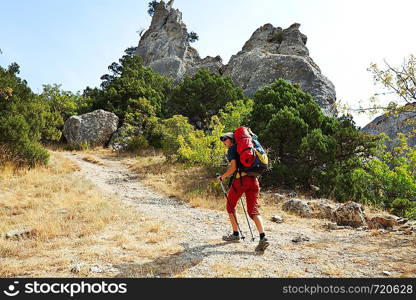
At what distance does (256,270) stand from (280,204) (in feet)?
19.3

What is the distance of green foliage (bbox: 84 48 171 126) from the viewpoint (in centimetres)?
2272

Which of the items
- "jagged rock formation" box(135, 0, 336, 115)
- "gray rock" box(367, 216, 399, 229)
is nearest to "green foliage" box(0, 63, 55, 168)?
"gray rock" box(367, 216, 399, 229)

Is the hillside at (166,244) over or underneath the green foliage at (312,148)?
underneath

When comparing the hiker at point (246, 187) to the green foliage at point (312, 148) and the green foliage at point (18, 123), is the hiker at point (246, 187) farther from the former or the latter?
the green foliage at point (18, 123)

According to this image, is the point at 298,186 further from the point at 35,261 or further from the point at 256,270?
the point at 35,261

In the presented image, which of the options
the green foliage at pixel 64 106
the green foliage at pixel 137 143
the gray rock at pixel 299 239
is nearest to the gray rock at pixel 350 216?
the gray rock at pixel 299 239

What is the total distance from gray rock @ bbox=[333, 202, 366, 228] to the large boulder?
56.2ft

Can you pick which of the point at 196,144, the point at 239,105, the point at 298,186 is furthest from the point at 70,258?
the point at 239,105

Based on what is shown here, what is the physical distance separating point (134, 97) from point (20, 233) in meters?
19.4

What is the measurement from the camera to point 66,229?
650 centimetres

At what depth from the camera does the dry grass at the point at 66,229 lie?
4.80 m

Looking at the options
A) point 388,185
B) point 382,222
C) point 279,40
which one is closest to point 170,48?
point 279,40

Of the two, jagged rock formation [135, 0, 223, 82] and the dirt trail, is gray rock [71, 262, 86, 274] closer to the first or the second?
the dirt trail

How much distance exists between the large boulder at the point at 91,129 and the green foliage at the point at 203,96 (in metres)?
4.91
